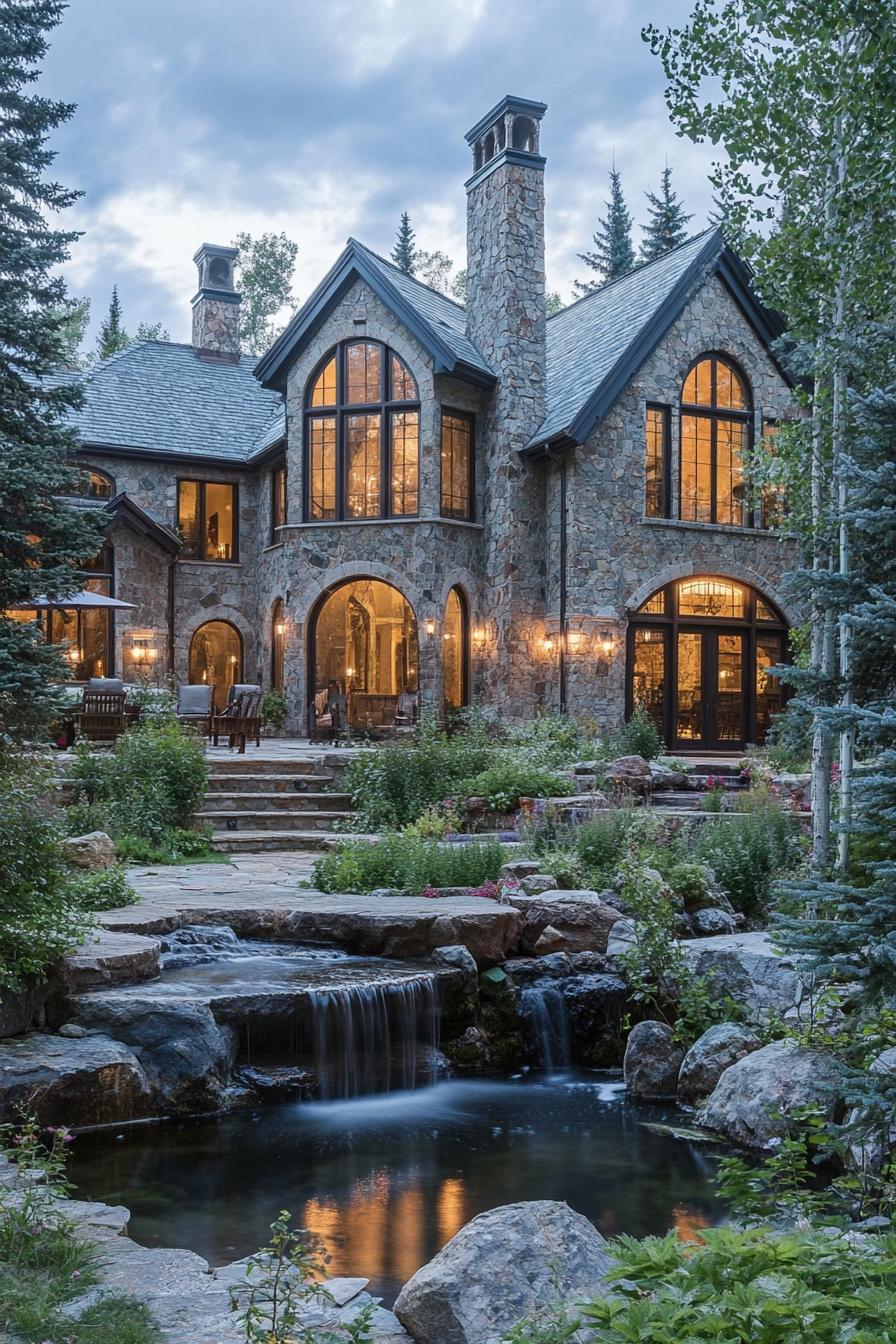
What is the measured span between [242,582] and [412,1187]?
18738 mm

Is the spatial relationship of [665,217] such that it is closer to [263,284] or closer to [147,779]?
[263,284]

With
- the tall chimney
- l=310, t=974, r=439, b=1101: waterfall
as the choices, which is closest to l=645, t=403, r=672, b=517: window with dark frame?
Result: the tall chimney

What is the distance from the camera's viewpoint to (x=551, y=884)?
939cm

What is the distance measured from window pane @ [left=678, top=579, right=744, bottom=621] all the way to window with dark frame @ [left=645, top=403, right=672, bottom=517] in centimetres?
137

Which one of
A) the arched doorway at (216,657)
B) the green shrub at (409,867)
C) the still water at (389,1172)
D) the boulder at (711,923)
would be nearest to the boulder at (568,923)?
the boulder at (711,923)

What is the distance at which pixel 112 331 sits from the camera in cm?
4478

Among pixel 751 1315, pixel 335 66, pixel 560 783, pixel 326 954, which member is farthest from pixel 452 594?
pixel 751 1315

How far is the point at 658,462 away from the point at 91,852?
1315 cm

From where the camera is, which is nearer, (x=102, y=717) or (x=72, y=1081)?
(x=72, y=1081)

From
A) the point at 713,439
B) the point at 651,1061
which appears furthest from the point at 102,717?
the point at 713,439

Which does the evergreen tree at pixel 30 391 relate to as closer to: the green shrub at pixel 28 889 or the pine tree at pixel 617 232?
the green shrub at pixel 28 889

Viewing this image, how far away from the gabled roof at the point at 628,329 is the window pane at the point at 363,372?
303 centimetres

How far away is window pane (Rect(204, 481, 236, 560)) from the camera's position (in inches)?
923

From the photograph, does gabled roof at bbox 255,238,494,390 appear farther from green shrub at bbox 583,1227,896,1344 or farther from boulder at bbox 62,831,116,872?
green shrub at bbox 583,1227,896,1344
